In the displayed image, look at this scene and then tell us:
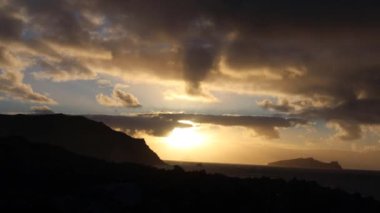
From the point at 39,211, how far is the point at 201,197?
1305cm

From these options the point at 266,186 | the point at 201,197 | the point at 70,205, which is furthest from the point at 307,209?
the point at 70,205

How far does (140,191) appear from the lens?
42.6 metres

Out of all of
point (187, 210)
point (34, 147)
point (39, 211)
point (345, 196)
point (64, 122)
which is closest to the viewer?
point (39, 211)

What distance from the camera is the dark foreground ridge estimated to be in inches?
1549

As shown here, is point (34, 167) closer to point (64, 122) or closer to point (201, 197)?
point (201, 197)

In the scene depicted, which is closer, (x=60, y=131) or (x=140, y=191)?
(x=140, y=191)

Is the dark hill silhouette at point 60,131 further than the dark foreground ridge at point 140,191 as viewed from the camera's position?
Yes

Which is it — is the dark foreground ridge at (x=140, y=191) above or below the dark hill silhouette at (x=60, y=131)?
below

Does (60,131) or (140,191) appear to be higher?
(60,131)

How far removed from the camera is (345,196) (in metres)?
48.2

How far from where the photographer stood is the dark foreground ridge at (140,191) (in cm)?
3934

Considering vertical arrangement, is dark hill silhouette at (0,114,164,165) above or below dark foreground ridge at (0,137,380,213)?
above

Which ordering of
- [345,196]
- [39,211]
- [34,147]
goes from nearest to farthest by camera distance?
[39,211]
[345,196]
[34,147]

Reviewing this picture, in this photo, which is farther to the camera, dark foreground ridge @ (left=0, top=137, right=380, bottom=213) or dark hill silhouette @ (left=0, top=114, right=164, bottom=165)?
dark hill silhouette @ (left=0, top=114, right=164, bottom=165)
